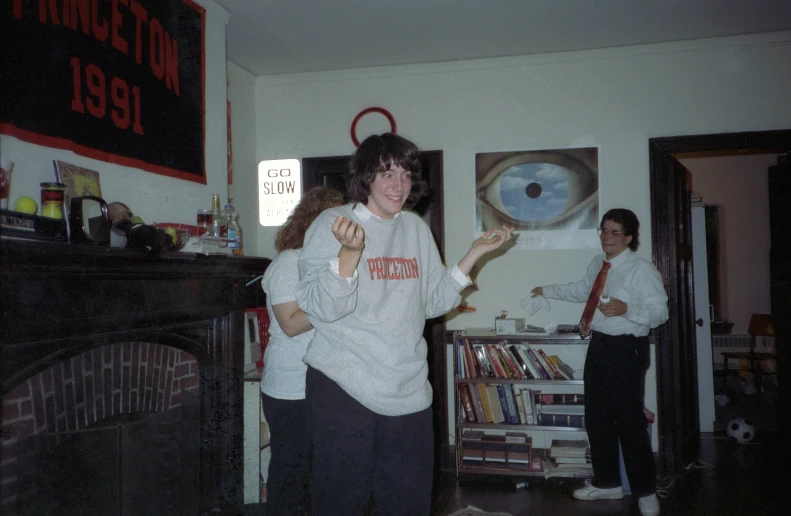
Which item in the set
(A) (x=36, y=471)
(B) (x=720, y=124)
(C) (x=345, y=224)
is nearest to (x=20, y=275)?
(A) (x=36, y=471)

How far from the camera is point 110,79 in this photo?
2168 mm

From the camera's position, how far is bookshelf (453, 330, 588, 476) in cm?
366

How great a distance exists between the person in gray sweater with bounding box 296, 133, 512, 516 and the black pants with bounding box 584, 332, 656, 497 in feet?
6.12

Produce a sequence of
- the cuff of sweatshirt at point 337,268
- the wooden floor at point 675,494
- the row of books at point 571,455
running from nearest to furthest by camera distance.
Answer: the cuff of sweatshirt at point 337,268 < the wooden floor at point 675,494 < the row of books at point 571,455

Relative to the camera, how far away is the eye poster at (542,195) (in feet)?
12.9

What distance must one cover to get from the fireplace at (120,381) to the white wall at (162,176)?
0.32 m

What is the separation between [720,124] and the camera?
3.80m

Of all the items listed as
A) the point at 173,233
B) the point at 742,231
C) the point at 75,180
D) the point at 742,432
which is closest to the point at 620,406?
the point at 742,432

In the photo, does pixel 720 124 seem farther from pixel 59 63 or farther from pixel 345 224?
pixel 59 63

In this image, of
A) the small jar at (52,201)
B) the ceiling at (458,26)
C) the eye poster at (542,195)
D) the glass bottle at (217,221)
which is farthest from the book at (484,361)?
the small jar at (52,201)

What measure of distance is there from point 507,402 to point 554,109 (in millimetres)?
1987

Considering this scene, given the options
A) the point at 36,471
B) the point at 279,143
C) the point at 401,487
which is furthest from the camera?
the point at 279,143

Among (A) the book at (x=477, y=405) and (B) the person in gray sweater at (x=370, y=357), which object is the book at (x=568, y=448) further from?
(B) the person in gray sweater at (x=370, y=357)

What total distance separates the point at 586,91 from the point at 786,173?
149cm
